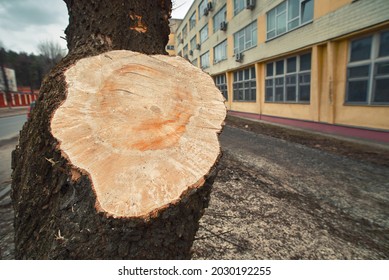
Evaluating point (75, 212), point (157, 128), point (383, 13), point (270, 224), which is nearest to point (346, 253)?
point (270, 224)

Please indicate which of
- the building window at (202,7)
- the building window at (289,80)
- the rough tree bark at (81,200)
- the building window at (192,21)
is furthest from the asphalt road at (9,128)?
the building window at (192,21)

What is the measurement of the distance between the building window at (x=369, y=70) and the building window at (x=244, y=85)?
596cm

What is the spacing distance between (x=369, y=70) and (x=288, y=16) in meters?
4.41

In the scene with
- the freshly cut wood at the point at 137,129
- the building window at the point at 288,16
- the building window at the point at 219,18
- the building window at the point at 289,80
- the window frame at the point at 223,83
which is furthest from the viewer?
the window frame at the point at 223,83

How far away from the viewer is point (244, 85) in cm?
1366

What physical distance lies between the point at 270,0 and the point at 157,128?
11221 mm

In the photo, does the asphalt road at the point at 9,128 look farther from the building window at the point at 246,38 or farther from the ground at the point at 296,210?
the building window at the point at 246,38

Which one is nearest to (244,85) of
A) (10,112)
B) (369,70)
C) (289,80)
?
(289,80)

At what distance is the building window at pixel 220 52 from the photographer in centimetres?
1557

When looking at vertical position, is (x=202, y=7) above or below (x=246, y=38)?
above

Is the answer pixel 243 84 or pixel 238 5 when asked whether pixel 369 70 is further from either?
pixel 238 5

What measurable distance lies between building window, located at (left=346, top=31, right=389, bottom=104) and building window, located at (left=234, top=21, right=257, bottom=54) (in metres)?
5.91

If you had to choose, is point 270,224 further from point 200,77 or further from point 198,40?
point 198,40

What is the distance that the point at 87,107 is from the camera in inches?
54.8
